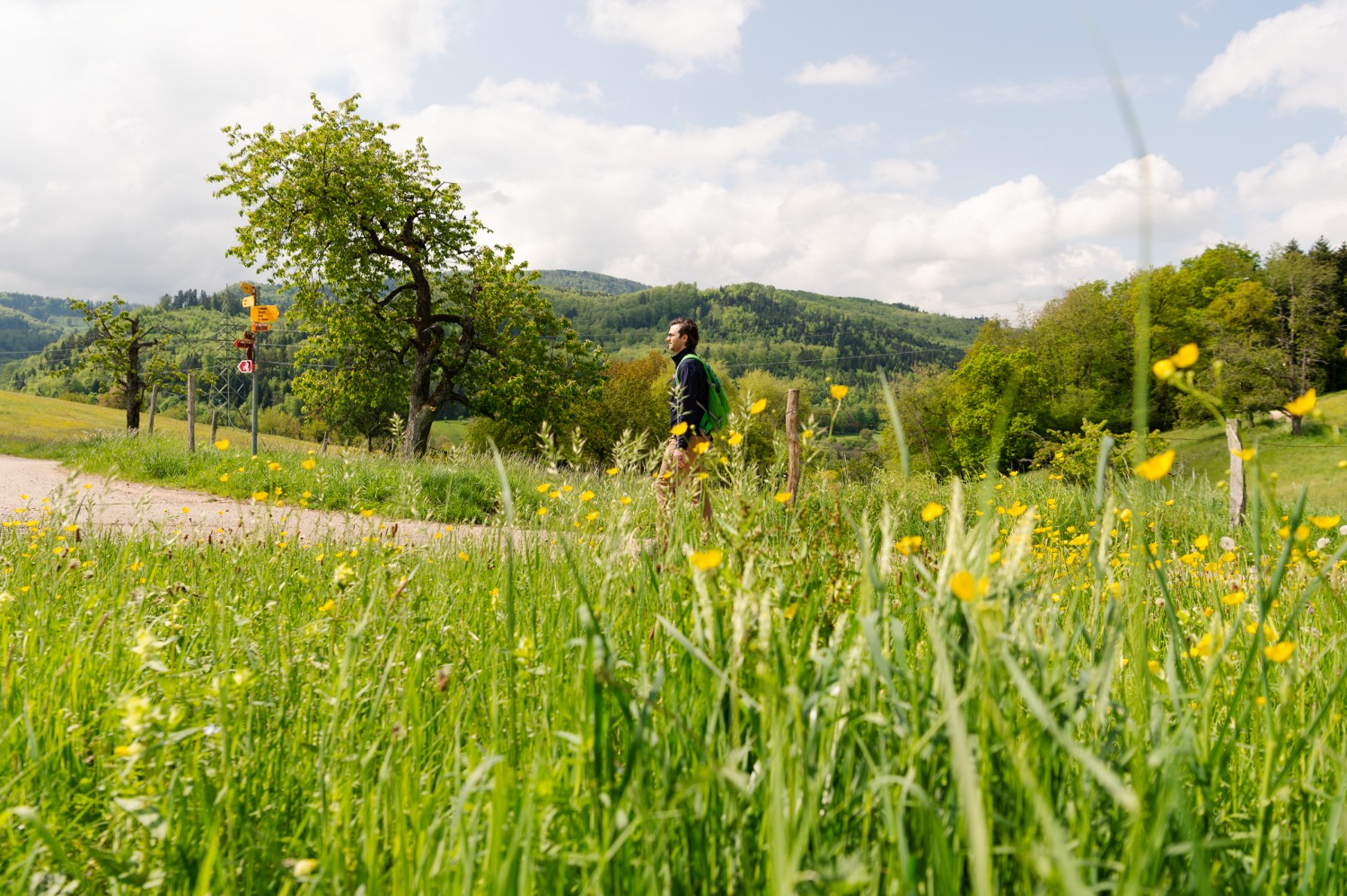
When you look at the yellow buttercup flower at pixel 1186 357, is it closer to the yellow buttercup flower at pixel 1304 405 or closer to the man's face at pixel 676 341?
the yellow buttercup flower at pixel 1304 405

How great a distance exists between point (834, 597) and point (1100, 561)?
18.7 inches

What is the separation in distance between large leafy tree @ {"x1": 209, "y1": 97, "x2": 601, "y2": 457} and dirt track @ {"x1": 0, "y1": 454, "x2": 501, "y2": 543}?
31.0 feet

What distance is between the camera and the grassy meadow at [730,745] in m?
0.91

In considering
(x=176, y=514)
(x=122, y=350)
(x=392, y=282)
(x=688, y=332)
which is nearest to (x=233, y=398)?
(x=122, y=350)

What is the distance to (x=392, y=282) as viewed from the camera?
26.9 metres

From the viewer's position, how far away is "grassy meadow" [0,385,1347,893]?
0.91 m

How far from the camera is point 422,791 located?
142 centimetres

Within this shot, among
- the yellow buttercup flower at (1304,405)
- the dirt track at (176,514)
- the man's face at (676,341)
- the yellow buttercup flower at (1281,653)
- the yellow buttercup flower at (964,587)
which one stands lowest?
the dirt track at (176,514)

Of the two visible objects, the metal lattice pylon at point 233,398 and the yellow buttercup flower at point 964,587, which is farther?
the metal lattice pylon at point 233,398

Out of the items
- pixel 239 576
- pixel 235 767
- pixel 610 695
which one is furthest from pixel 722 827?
pixel 239 576

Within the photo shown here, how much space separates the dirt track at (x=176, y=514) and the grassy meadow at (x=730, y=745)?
0.87 m

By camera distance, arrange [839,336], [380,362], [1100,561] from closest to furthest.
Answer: [1100,561] < [380,362] < [839,336]

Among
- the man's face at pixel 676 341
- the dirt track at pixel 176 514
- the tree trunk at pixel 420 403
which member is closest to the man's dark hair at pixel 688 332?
the man's face at pixel 676 341

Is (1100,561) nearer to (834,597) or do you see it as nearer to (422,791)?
(834,597)
